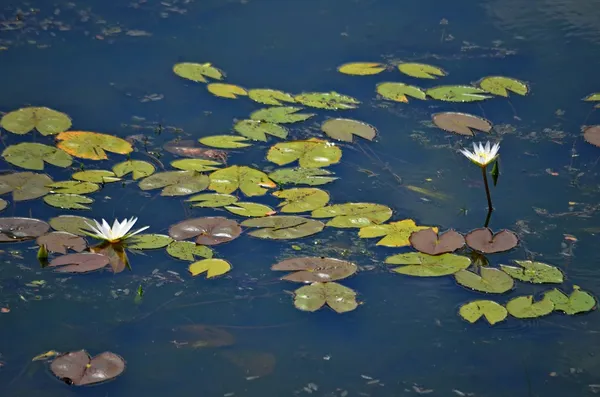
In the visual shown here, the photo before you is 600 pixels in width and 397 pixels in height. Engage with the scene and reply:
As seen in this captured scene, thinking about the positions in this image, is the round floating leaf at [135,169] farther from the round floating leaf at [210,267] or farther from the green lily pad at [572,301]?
the green lily pad at [572,301]

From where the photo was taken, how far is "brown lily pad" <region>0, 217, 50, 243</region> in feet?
9.55

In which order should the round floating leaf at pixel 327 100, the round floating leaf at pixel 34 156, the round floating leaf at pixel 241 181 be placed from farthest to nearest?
the round floating leaf at pixel 327 100 → the round floating leaf at pixel 34 156 → the round floating leaf at pixel 241 181

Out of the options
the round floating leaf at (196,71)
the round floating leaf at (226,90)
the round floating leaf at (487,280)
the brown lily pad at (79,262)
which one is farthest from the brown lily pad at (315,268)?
the round floating leaf at (196,71)

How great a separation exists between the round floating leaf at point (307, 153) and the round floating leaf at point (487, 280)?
865mm

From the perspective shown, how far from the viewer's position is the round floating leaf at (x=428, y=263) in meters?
2.79

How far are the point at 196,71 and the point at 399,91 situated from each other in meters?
1.04

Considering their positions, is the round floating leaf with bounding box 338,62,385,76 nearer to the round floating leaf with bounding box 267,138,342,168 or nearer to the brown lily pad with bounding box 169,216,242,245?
the round floating leaf with bounding box 267,138,342,168

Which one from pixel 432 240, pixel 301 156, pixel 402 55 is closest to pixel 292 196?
pixel 301 156

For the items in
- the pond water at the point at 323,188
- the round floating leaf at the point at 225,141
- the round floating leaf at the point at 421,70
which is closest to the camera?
the pond water at the point at 323,188

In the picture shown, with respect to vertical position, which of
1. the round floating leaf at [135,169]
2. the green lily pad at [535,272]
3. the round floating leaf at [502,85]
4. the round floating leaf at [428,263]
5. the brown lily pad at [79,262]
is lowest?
the brown lily pad at [79,262]

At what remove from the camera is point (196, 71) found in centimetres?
405

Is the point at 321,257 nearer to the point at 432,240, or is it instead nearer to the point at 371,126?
the point at 432,240

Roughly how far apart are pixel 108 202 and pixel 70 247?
0.33m

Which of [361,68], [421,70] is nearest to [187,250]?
[361,68]
